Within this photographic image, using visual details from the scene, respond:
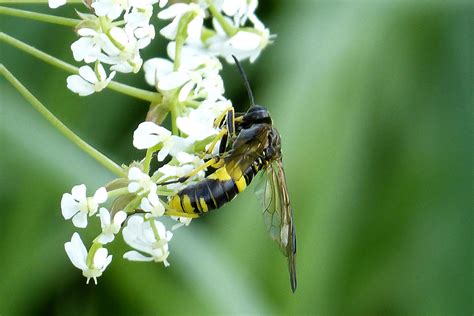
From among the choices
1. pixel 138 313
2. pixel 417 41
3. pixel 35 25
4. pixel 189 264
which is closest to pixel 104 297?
pixel 138 313

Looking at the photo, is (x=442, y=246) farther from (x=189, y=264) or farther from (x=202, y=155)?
(x=202, y=155)

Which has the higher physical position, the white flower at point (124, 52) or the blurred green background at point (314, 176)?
the white flower at point (124, 52)

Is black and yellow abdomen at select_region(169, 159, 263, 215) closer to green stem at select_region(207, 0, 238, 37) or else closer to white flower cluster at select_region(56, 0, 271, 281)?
white flower cluster at select_region(56, 0, 271, 281)

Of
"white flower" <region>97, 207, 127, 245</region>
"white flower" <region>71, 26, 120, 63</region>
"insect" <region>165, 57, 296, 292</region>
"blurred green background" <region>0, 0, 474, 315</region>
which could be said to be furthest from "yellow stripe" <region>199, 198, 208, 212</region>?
"blurred green background" <region>0, 0, 474, 315</region>

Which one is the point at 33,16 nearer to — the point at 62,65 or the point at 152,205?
the point at 62,65

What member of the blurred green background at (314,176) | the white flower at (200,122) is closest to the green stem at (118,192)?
the white flower at (200,122)

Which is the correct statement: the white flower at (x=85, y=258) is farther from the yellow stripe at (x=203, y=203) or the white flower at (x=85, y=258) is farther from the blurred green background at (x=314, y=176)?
the blurred green background at (x=314, y=176)

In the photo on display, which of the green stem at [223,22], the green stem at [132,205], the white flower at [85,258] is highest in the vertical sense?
the green stem at [223,22]

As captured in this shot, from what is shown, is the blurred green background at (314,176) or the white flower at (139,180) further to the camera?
the blurred green background at (314,176)
